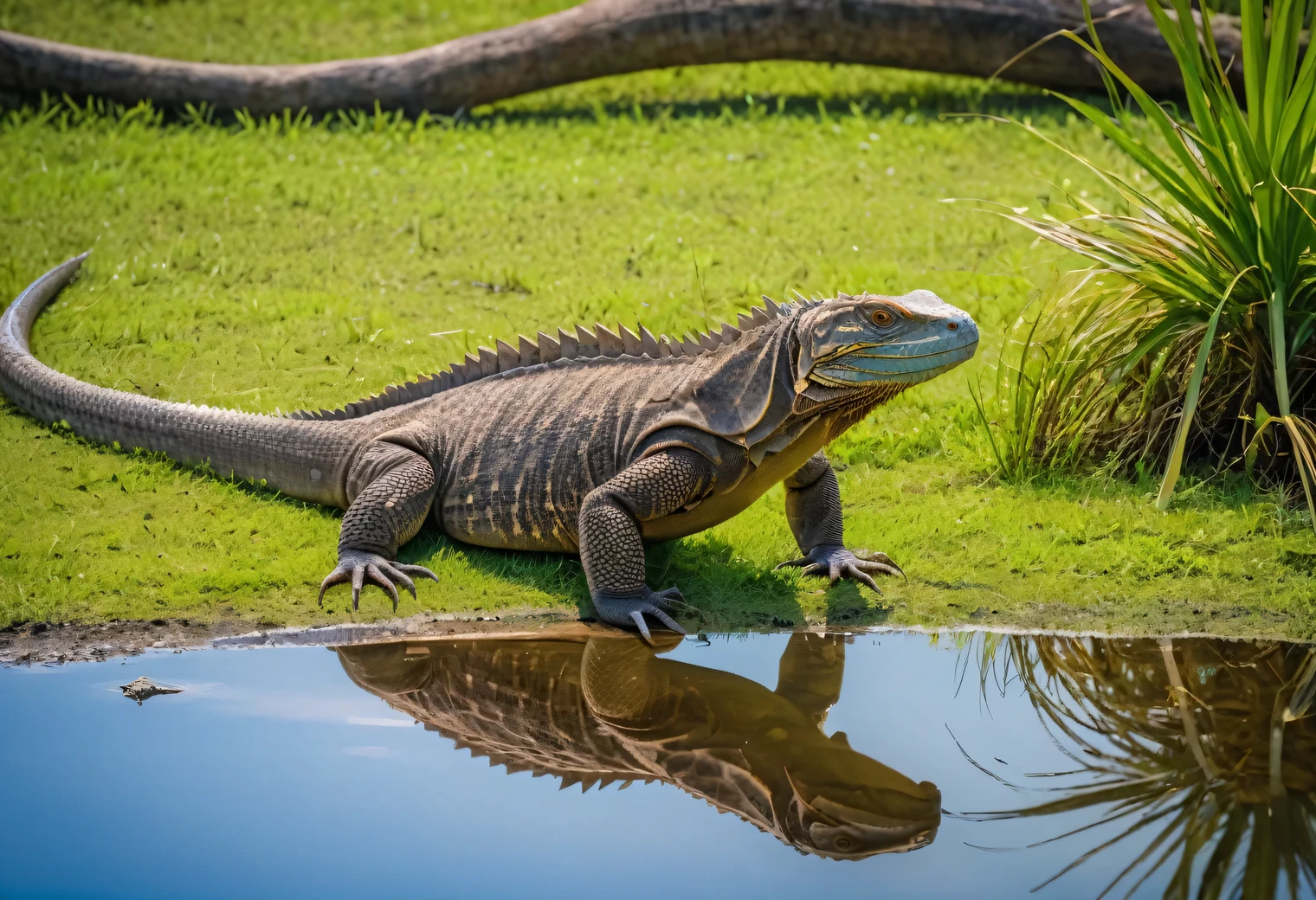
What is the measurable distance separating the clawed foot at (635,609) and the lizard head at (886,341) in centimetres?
115

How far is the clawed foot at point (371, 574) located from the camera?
17.9 feet

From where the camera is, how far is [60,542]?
587cm

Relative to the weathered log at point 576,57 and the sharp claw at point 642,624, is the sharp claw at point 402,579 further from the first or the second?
the weathered log at point 576,57

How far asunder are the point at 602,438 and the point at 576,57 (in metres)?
7.31

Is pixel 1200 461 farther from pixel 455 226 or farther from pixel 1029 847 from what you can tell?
pixel 455 226

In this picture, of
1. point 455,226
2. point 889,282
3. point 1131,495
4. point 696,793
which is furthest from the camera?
point 455,226

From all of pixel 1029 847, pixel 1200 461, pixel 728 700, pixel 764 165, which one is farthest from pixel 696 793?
pixel 764 165

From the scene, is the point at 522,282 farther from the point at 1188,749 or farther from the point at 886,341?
the point at 1188,749

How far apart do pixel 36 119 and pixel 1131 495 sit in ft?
33.6

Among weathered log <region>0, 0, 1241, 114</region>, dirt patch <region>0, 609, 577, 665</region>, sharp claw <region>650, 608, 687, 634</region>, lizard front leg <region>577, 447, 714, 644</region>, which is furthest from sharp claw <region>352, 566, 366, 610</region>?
weathered log <region>0, 0, 1241, 114</region>

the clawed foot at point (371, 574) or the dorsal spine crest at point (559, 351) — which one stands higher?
the dorsal spine crest at point (559, 351)

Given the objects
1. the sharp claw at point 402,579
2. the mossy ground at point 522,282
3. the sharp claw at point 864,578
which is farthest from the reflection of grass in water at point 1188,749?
the sharp claw at point 402,579

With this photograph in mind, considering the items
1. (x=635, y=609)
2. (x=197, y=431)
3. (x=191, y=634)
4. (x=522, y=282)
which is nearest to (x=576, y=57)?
(x=522, y=282)

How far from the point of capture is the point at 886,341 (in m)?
→ 4.91
